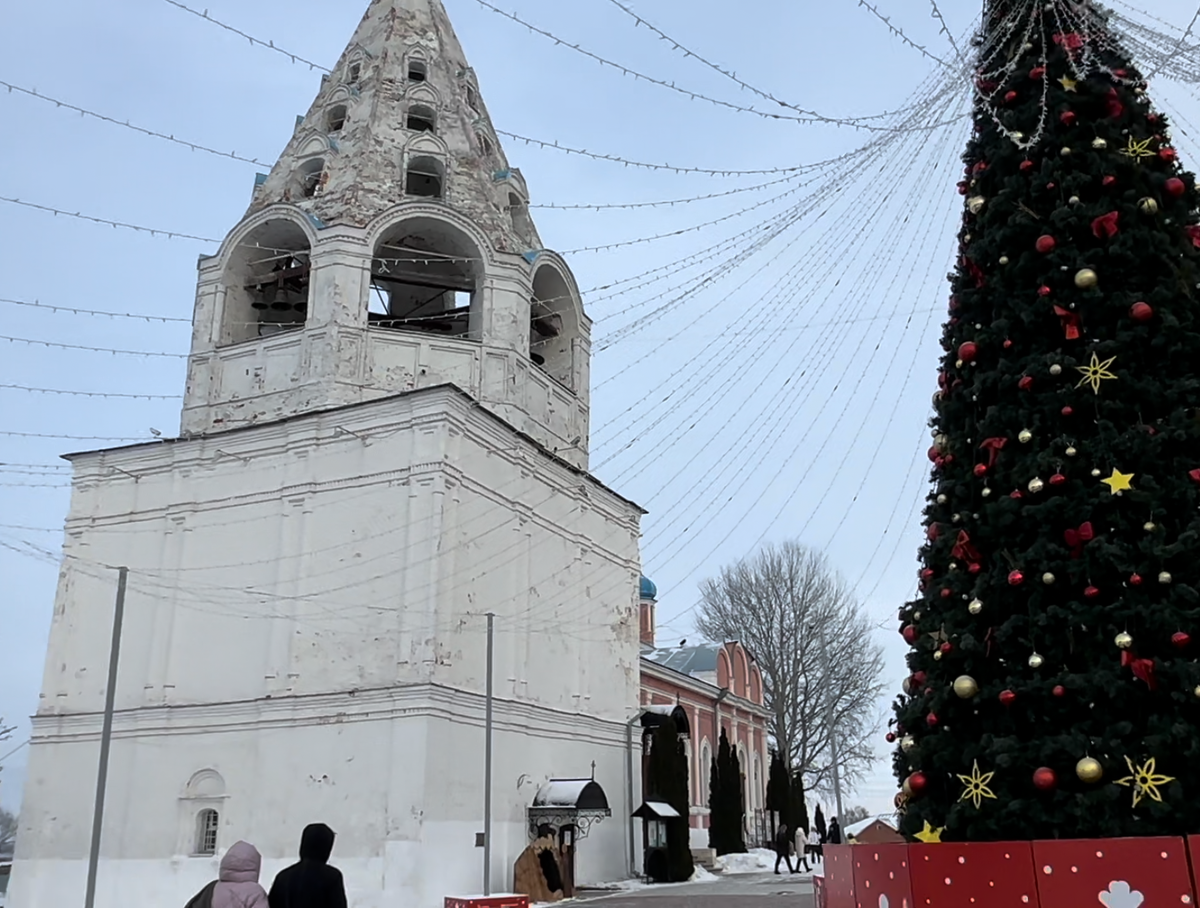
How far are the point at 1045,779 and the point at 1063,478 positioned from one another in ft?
4.44

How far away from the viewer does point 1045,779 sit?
175 inches

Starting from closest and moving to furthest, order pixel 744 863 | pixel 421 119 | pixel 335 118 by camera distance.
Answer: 1. pixel 421 119
2. pixel 335 118
3. pixel 744 863

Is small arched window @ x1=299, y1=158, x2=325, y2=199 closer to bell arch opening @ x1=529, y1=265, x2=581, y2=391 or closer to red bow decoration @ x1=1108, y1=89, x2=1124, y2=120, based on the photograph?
bell arch opening @ x1=529, y1=265, x2=581, y2=391

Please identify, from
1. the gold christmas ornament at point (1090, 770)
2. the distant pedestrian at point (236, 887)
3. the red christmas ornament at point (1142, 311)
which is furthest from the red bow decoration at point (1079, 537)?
the distant pedestrian at point (236, 887)

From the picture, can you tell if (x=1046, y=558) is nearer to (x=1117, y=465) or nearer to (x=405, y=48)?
(x=1117, y=465)

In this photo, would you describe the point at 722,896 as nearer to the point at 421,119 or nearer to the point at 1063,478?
the point at 1063,478

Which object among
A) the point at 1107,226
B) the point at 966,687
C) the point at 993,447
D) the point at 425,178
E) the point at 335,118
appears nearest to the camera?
the point at 966,687

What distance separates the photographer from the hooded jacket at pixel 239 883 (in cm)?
455

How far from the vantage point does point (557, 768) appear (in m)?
20.1

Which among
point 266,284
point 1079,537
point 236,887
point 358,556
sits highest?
point 266,284

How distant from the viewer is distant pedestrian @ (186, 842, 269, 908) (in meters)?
4.54

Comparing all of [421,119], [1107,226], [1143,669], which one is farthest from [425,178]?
[1143,669]

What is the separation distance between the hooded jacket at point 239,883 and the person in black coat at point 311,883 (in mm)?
106

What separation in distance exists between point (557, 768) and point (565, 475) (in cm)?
584
